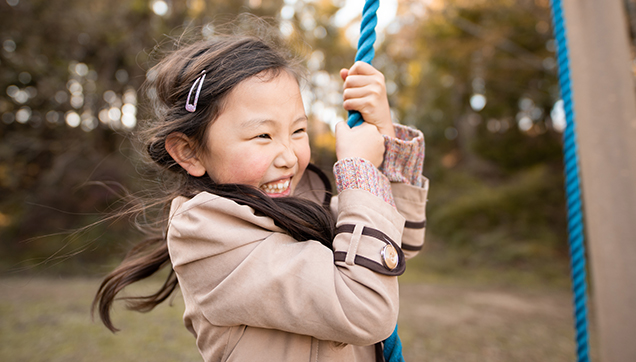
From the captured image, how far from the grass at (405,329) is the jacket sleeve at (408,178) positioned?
8.28 ft

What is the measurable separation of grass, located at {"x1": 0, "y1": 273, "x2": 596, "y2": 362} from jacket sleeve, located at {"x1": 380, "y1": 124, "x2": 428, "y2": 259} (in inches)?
99.3

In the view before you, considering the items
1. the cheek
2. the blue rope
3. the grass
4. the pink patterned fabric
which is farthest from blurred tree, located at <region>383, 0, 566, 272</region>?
the blue rope

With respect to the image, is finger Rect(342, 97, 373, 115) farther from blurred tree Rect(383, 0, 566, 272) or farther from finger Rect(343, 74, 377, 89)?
blurred tree Rect(383, 0, 566, 272)

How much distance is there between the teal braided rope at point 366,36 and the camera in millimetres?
1083

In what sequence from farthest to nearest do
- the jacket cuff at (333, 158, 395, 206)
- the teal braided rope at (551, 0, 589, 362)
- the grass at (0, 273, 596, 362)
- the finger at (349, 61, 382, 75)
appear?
the grass at (0, 273, 596, 362)
the teal braided rope at (551, 0, 589, 362)
the finger at (349, 61, 382, 75)
the jacket cuff at (333, 158, 395, 206)

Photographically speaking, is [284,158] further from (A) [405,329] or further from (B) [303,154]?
(A) [405,329]

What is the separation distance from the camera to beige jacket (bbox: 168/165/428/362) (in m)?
0.86

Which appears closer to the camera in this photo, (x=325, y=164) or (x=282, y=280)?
(x=282, y=280)

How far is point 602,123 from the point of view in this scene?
161 centimetres

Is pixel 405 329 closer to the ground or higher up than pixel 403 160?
closer to the ground

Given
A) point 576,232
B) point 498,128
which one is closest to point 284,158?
point 576,232

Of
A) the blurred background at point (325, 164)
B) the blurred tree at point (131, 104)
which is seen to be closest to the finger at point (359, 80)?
the blurred background at point (325, 164)

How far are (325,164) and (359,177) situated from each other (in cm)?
372

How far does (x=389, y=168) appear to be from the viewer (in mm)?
1183
